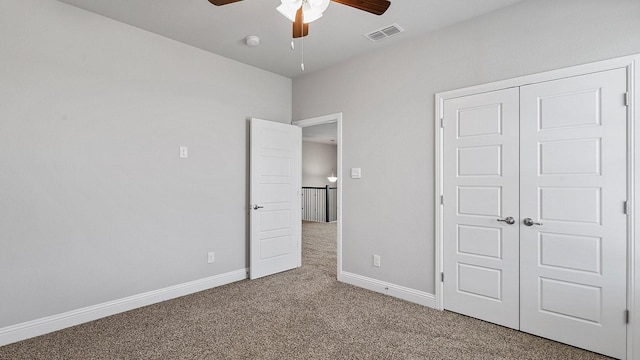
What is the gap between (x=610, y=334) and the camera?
2.17 m

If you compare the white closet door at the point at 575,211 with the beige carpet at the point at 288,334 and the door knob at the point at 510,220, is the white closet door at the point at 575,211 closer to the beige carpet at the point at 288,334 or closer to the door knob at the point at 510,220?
the door knob at the point at 510,220

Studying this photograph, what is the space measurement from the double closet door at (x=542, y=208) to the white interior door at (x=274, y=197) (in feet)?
6.97

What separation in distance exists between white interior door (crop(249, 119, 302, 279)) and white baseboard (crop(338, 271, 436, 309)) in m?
0.93

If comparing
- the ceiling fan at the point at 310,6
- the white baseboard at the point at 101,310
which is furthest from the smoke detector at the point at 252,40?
the white baseboard at the point at 101,310

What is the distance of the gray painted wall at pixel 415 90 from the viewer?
7.55 feet

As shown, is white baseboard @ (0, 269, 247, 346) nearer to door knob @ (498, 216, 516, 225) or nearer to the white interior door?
the white interior door

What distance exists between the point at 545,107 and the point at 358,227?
2.18 metres

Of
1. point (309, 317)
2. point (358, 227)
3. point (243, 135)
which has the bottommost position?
point (309, 317)

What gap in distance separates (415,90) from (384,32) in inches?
26.4

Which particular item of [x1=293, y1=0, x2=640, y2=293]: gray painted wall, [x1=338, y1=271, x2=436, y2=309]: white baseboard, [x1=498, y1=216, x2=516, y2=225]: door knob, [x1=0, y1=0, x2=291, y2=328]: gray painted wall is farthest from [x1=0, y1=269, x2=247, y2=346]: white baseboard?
[x1=498, y1=216, x2=516, y2=225]: door knob

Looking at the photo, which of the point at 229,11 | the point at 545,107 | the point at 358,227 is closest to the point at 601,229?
the point at 545,107

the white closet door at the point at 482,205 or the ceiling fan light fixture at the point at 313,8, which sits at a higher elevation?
the ceiling fan light fixture at the point at 313,8

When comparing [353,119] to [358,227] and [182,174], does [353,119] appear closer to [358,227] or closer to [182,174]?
[358,227]

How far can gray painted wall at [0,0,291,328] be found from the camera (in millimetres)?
2410
